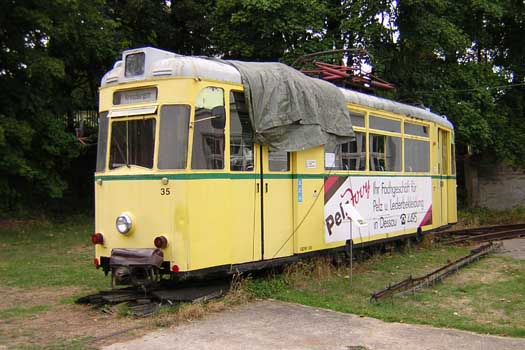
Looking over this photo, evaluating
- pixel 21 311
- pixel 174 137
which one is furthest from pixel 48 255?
pixel 174 137

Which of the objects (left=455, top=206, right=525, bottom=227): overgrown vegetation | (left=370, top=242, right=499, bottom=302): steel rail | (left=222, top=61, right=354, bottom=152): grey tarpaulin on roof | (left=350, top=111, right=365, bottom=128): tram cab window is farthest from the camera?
(left=455, top=206, right=525, bottom=227): overgrown vegetation

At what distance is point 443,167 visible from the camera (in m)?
16.5

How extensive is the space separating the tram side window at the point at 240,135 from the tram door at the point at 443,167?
334 inches

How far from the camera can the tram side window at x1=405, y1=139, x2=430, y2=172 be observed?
14.0 metres

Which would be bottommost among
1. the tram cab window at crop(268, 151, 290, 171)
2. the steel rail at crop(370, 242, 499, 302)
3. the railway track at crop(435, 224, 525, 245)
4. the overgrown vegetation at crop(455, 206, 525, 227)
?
the steel rail at crop(370, 242, 499, 302)

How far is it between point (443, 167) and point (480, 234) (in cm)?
299

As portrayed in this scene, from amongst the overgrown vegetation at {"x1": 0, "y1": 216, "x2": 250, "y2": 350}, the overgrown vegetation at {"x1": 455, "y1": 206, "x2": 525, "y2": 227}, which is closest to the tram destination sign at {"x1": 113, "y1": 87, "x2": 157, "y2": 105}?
the overgrown vegetation at {"x1": 0, "y1": 216, "x2": 250, "y2": 350}

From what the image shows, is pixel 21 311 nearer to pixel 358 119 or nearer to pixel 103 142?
pixel 103 142

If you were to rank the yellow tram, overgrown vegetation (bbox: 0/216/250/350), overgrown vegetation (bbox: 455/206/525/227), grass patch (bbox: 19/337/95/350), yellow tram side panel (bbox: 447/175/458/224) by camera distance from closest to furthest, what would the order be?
1. grass patch (bbox: 19/337/95/350)
2. overgrown vegetation (bbox: 0/216/250/350)
3. the yellow tram
4. yellow tram side panel (bbox: 447/175/458/224)
5. overgrown vegetation (bbox: 455/206/525/227)

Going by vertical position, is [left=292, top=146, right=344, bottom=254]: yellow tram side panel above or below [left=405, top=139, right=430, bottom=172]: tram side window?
below

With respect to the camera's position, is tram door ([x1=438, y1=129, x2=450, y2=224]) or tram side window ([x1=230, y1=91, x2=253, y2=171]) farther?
tram door ([x1=438, y1=129, x2=450, y2=224])

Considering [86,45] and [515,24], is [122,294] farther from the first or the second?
[515,24]

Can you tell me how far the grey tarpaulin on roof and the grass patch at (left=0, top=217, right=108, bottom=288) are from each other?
12.7 ft

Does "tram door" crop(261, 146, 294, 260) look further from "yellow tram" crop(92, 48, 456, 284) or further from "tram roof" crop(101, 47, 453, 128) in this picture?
"tram roof" crop(101, 47, 453, 128)
